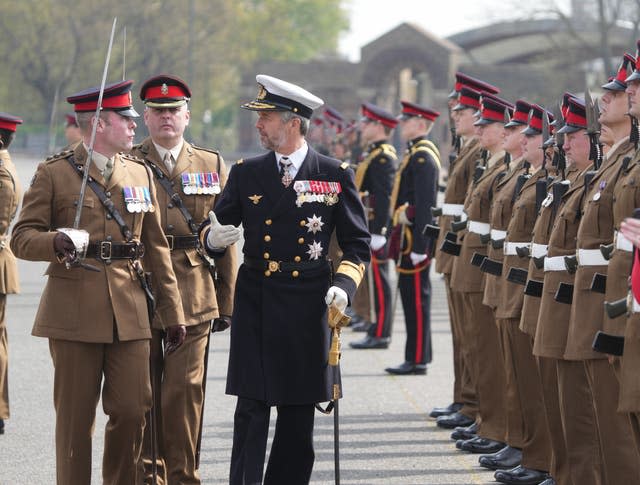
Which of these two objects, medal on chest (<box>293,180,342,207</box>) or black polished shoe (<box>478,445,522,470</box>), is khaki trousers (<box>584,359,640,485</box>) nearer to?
medal on chest (<box>293,180,342,207</box>)

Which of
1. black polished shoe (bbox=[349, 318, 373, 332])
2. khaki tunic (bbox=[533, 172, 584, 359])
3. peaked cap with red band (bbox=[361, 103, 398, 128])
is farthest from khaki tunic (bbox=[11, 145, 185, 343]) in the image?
black polished shoe (bbox=[349, 318, 373, 332])

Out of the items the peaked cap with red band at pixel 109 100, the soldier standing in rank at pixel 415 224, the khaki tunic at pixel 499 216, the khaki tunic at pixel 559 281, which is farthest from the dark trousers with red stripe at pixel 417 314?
the peaked cap with red band at pixel 109 100

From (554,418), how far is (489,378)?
1.48m

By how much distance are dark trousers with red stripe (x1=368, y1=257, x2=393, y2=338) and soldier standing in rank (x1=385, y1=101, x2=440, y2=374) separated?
1.32 m

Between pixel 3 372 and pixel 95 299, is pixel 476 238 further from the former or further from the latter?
pixel 95 299

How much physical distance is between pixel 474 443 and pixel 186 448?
7.27 feet

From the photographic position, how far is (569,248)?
6906 mm

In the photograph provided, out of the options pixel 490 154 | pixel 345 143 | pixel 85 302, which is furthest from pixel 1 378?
pixel 345 143

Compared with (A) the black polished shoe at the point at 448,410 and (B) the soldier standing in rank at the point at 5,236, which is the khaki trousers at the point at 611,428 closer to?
(A) the black polished shoe at the point at 448,410

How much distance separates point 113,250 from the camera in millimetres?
6656

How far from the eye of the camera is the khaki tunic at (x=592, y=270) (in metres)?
6.38

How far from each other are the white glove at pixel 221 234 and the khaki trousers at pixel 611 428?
64.8 inches

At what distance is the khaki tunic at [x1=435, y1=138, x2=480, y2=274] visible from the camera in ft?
32.6

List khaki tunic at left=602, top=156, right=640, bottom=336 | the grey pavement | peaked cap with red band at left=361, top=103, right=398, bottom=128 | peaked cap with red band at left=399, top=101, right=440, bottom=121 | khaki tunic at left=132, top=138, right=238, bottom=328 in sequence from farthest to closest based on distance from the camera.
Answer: peaked cap with red band at left=361, top=103, right=398, bottom=128, peaked cap with red band at left=399, top=101, right=440, bottom=121, the grey pavement, khaki tunic at left=132, top=138, right=238, bottom=328, khaki tunic at left=602, top=156, right=640, bottom=336
